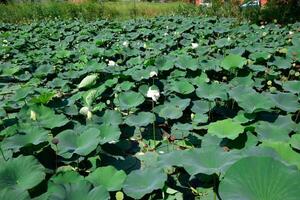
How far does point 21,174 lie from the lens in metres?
1.78

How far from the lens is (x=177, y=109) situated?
268 centimetres

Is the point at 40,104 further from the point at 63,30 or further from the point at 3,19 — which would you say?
the point at 3,19

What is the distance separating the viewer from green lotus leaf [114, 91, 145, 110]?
9.23 feet

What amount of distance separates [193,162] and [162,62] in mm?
2162

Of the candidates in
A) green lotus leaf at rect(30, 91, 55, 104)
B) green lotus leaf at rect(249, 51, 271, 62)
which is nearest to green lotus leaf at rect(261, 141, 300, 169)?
green lotus leaf at rect(30, 91, 55, 104)

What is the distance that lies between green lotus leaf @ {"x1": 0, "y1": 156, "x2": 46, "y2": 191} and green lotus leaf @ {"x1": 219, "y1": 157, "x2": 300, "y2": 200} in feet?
2.98

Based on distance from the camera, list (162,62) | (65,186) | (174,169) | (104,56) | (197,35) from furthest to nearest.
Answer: (197,35), (104,56), (162,62), (174,169), (65,186)

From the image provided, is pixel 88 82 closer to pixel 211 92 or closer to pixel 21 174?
pixel 211 92

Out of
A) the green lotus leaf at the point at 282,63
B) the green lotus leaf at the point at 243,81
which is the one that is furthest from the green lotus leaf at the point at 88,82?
the green lotus leaf at the point at 282,63

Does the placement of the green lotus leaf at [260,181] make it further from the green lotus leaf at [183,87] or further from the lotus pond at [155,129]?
the green lotus leaf at [183,87]

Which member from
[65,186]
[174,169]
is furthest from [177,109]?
[65,186]

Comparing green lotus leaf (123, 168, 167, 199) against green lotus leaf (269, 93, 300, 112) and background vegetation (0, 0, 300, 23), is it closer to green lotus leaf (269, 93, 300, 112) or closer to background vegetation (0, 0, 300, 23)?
green lotus leaf (269, 93, 300, 112)

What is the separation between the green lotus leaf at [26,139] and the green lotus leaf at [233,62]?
2.04 metres

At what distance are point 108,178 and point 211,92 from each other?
1398 mm
